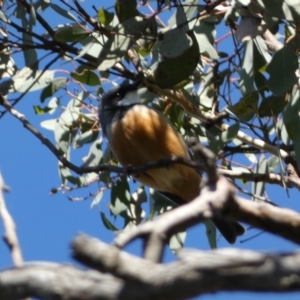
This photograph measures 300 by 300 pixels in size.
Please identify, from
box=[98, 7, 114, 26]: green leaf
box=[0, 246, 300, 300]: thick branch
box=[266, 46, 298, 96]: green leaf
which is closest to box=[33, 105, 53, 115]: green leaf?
box=[98, 7, 114, 26]: green leaf

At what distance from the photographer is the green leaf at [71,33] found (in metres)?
3.70

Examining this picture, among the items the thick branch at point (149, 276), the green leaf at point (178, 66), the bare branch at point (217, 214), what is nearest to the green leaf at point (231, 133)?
the green leaf at point (178, 66)

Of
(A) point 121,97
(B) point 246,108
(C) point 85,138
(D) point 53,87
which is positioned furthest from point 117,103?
(B) point 246,108

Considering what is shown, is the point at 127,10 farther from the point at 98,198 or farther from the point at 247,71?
the point at 98,198

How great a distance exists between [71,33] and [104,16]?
0.60ft

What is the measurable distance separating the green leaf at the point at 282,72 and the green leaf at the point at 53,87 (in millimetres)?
1399

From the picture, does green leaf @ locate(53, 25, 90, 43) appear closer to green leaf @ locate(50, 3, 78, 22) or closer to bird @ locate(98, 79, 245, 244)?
green leaf @ locate(50, 3, 78, 22)

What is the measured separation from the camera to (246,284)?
122cm

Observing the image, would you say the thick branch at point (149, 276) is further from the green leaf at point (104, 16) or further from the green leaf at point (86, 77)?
the green leaf at point (86, 77)

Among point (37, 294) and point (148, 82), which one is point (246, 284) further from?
point (148, 82)

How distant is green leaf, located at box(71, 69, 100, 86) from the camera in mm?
4074

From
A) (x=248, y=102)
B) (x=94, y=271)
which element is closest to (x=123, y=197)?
(x=248, y=102)

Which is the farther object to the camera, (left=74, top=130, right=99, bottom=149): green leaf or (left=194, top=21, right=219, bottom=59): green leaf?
→ (left=74, top=130, right=99, bottom=149): green leaf

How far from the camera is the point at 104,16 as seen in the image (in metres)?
3.72
